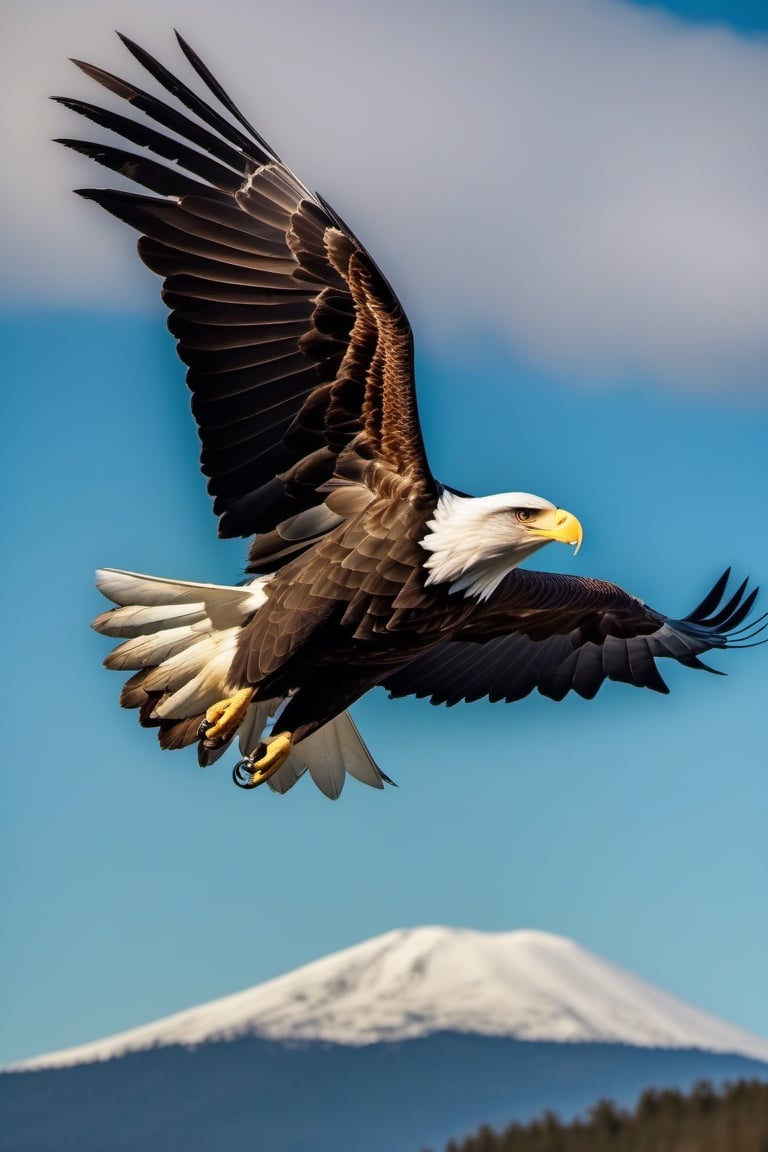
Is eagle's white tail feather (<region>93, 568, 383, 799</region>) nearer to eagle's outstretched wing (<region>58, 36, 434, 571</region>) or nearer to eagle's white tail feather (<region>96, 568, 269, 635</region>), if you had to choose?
eagle's white tail feather (<region>96, 568, 269, 635</region>)

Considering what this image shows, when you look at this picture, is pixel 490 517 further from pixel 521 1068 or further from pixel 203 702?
pixel 521 1068

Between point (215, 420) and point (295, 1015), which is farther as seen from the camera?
point (295, 1015)

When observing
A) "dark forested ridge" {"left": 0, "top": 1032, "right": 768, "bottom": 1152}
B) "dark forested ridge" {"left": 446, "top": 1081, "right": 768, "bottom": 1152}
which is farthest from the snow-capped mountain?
"dark forested ridge" {"left": 446, "top": 1081, "right": 768, "bottom": 1152}

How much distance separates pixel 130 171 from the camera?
750 centimetres

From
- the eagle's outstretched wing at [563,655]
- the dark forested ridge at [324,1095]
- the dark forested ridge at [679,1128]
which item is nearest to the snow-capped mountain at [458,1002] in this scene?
the dark forested ridge at [324,1095]

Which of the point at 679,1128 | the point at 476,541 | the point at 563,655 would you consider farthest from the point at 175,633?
the point at 679,1128

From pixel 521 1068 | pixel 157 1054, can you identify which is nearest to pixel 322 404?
pixel 521 1068

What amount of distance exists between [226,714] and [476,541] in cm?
131

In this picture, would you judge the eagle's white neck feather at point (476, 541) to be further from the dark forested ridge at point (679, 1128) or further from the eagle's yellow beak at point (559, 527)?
the dark forested ridge at point (679, 1128)

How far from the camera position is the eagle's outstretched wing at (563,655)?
959cm

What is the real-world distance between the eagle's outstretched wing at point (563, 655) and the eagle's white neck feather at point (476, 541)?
5.88ft

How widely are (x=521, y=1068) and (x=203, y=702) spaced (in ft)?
301

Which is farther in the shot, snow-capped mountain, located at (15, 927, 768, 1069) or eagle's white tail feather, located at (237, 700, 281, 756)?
snow-capped mountain, located at (15, 927, 768, 1069)

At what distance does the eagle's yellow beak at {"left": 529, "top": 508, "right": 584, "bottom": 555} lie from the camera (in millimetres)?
7660
